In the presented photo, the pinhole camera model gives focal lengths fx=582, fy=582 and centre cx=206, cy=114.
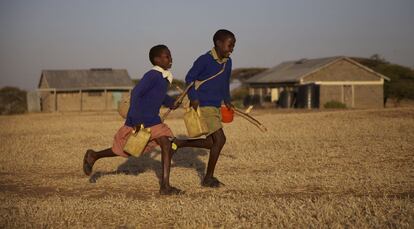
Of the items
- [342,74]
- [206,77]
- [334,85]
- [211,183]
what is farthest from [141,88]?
[342,74]

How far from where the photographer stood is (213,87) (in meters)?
7.03

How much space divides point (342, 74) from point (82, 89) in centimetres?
2122

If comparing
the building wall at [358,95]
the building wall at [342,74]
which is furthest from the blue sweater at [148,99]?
the building wall at [342,74]

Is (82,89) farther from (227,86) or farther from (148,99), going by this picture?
(148,99)

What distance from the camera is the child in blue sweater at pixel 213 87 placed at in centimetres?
696

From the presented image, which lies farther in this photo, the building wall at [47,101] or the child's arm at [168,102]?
the building wall at [47,101]

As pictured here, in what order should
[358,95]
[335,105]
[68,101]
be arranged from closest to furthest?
[335,105]
[358,95]
[68,101]

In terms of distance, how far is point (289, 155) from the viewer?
34.1 feet

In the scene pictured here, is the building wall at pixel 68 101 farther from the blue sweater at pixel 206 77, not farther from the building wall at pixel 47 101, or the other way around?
the blue sweater at pixel 206 77

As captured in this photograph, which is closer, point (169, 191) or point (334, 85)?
point (169, 191)

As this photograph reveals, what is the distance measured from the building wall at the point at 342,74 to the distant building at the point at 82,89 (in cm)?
1683

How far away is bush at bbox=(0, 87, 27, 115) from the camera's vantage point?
44.0 meters

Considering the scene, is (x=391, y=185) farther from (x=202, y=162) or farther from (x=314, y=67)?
(x=314, y=67)

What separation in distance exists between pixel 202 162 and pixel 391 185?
3.86 meters
